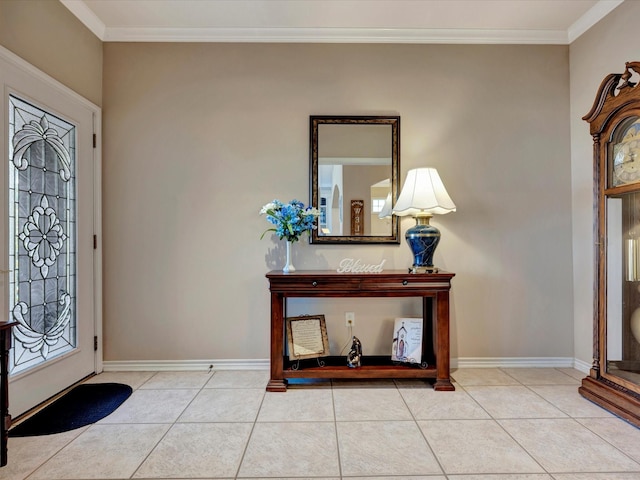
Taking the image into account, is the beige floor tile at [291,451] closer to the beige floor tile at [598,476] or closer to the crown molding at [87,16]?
the beige floor tile at [598,476]

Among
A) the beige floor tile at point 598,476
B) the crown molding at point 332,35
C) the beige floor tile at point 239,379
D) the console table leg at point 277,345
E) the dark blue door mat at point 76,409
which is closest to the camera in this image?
the beige floor tile at point 598,476

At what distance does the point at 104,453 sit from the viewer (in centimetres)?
171

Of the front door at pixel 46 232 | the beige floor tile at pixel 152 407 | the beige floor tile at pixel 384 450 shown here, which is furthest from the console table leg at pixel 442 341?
the front door at pixel 46 232

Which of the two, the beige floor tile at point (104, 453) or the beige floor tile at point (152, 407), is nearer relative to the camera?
the beige floor tile at point (104, 453)

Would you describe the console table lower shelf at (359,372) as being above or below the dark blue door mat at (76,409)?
above

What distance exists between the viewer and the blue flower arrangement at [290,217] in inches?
100

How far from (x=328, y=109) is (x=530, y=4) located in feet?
5.18

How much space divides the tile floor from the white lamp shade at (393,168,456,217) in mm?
1240

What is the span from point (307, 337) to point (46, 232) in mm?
1848

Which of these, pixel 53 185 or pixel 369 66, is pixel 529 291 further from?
pixel 53 185

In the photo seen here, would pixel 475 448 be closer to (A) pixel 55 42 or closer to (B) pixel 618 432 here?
(B) pixel 618 432

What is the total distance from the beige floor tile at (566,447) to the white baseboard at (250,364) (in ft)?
2.78

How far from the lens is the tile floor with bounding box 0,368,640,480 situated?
5.16ft

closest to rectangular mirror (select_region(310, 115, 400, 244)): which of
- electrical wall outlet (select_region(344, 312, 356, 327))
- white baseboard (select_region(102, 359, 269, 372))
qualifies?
electrical wall outlet (select_region(344, 312, 356, 327))
